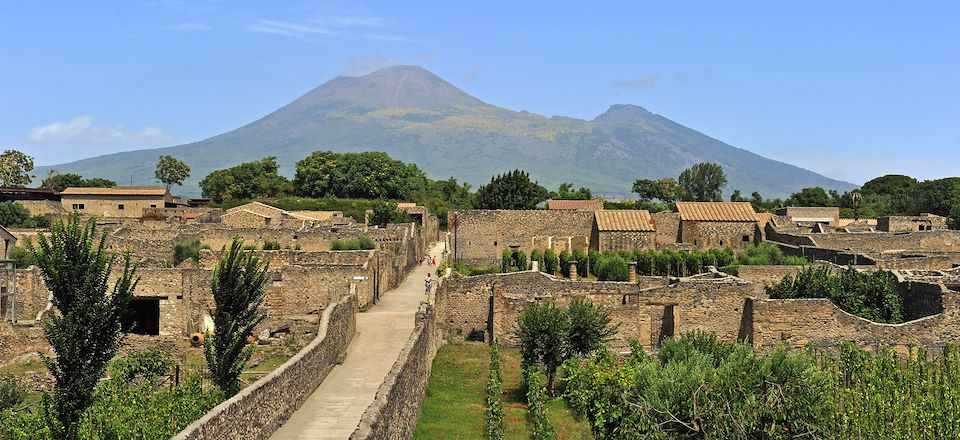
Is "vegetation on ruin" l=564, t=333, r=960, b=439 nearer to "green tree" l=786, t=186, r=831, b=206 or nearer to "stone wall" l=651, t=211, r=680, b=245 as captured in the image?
"stone wall" l=651, t=211, r=680, b=245

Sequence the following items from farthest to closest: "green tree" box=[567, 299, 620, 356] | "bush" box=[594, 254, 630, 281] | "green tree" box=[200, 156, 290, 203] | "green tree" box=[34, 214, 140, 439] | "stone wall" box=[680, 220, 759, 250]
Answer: "green tree" box=[200, 156, 290, 203]
"stone wall" box=[680, 220, 759, 250]
"bush" box=[594, 254, 630, 281]
"green tree" box=[567, 299, 620, 356]
"green tree" box=[34, 214, 140, 439]

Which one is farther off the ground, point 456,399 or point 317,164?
point 317,164

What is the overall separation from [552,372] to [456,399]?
10.7ft

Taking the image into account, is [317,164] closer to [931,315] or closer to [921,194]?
[921,194]

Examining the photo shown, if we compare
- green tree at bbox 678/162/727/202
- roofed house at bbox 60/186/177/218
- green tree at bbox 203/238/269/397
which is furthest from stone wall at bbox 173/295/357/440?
green tree at bbox 678/162/727/202

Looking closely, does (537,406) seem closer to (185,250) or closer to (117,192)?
(185,250)

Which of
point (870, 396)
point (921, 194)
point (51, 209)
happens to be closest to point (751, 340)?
point (870, 396)

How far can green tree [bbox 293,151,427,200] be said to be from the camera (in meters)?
87.9

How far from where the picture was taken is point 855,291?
29453 mm

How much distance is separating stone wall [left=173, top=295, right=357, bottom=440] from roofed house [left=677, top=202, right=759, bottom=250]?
29.8 meters

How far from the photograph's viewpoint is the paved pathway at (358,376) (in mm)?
16547

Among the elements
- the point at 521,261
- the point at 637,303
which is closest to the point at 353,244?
the point at 521,261

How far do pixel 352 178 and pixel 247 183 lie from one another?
351 inches

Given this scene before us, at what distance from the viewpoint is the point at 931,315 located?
27.7 meters
